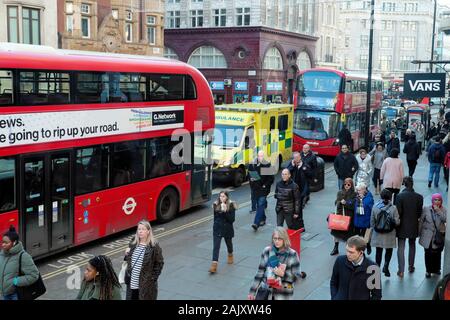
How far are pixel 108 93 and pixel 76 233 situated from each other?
2.89 metres

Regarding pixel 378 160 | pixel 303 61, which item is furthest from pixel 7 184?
pixel 303 61

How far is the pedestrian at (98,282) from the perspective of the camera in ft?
19.0

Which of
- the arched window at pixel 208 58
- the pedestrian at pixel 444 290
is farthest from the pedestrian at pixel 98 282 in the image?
the arched window at pixel 208 58

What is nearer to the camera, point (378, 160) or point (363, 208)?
point (363, 208)

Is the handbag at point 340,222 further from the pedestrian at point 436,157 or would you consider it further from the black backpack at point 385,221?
the pedestrian at point 436,157

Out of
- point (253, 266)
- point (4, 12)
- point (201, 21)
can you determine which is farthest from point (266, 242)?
point (201, 21)

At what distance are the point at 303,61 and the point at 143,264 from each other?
5268 cm

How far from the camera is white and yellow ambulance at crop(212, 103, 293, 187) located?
19016 millimetres

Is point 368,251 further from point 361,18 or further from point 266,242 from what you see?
point 361,18

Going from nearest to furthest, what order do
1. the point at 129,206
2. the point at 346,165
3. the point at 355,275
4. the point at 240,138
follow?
the point at 355,275 → the point at 129,206 → the point at 346,165 → the point at 240,138

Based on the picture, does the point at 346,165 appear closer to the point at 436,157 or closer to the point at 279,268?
the point at 436,157

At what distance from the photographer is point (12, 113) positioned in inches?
390

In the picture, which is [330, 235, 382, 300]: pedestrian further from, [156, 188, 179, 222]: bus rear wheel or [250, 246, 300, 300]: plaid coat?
[156, 188, 179, 222]: bus rear wheel

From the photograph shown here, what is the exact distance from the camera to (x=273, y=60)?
5172 centimetres
